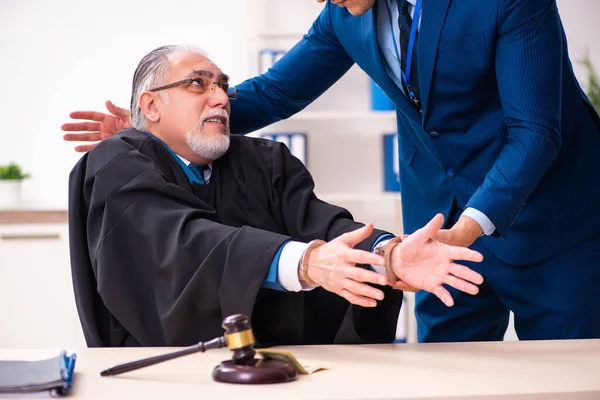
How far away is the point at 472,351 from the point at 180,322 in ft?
1.89

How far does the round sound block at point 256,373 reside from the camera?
3.60 ft

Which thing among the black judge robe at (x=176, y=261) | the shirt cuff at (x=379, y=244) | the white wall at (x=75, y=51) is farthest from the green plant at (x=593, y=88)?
the shirt cuff at (x=379, y=244)

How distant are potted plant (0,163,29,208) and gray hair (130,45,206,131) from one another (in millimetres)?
2425

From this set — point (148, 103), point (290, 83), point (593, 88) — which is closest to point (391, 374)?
point (148, 103)

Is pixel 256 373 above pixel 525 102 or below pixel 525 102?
below

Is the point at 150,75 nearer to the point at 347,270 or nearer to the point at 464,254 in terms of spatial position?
the point at 347,270

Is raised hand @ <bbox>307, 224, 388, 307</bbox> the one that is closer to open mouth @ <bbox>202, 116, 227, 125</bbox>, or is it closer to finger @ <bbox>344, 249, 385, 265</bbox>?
finger @ <bbox>344, 249, 385, 265</bbox>

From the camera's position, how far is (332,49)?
226 centimetres

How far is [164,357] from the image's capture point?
1.14 meters

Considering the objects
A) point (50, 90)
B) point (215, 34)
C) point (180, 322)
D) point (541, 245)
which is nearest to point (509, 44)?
point (541, 245)

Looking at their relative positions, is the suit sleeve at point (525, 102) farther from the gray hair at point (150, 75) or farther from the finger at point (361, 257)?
the gray hair at point (150, 75)

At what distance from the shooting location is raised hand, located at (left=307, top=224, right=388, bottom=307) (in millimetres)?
1352

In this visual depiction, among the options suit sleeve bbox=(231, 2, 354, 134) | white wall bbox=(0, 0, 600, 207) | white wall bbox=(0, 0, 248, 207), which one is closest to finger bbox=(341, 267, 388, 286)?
suit sleeve bbox=(231, 2, 354, 134)

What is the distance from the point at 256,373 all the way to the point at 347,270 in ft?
1.05
